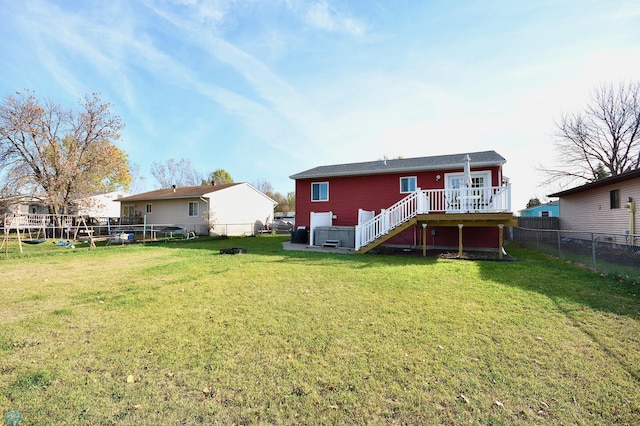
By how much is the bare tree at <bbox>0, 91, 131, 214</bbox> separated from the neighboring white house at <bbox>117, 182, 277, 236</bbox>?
13.6 ft

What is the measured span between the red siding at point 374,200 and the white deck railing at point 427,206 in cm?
173

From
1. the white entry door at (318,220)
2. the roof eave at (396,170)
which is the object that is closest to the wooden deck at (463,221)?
the roof eave at (396,170)

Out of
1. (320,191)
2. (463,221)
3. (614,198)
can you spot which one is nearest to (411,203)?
(463,221)

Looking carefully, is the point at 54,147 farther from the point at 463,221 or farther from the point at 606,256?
the point at 606,256

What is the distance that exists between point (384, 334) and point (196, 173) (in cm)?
4948

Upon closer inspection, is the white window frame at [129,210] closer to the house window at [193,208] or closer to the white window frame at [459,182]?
the house window at [193,208]

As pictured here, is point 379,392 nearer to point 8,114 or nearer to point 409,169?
point 409,169

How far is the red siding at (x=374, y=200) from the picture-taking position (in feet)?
40.8

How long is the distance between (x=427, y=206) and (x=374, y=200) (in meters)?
3.63

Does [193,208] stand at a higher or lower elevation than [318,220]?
higher

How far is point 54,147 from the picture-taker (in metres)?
21.0

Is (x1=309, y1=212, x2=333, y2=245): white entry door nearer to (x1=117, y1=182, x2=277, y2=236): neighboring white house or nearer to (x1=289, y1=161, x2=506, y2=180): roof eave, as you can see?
(x1=289, y1=161, x2=506, y2=180): roof eave

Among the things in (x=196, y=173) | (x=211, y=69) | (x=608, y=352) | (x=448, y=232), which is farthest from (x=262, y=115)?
(x=196, y=173)

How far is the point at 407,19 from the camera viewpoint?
930 centimetres
